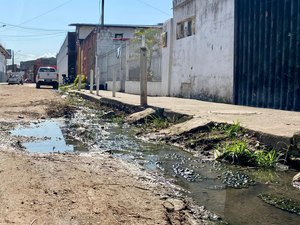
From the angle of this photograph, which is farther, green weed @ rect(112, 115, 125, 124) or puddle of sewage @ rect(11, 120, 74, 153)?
green weed @ rect(112, 115, 125, 124)

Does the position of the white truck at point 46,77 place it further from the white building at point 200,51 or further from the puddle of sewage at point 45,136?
the puddle of sewage at point 45,136

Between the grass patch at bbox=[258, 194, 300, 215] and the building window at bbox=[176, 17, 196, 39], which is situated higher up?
the building window at bbox=[176, 17, 196, 39]

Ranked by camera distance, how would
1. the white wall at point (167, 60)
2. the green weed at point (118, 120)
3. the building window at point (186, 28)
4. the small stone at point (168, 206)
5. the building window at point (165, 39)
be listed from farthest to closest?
the building window at point (165, 39) < the white wall at point (167, 60) < the building window at point (186, 28) < the green weed at point (118, 120) < the small stone at point (168, 206)

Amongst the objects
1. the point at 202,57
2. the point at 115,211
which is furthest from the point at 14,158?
the point at 202,57

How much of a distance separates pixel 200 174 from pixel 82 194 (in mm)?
1636

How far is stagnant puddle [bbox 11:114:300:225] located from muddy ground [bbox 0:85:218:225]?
0.94ft

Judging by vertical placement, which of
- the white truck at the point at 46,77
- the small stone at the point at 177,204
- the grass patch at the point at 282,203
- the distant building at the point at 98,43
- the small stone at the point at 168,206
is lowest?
the grass patch at the point at 282,203

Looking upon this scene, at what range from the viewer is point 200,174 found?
4.59 m

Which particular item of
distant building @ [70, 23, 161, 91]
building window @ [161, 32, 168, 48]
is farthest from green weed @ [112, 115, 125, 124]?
distant building @ [70, 23, 161, 91]

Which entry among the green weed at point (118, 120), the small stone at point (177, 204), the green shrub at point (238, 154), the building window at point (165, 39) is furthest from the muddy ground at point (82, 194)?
the building window at point (165, 39)

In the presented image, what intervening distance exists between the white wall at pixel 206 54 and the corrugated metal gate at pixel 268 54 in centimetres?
68

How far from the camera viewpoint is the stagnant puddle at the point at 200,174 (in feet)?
10.9

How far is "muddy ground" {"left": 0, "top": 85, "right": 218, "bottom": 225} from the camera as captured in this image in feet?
9.25

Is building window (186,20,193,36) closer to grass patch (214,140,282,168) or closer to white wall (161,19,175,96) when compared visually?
white wall (161,19,175,96)
